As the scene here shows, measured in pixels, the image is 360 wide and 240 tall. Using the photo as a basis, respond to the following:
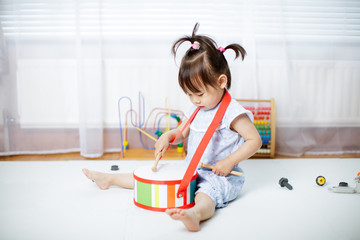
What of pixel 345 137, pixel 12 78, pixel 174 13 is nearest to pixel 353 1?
pixel 345 137

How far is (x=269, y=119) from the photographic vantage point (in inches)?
78.7

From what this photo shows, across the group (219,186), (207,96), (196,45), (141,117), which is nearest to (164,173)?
(219,186)

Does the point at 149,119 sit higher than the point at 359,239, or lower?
higher

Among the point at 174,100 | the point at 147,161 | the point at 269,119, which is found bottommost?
the point at 147,161

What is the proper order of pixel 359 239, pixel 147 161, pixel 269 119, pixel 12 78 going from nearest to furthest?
pixel 359 239 → pixel 147 161 → pixel 12 78 → pixel 269 119

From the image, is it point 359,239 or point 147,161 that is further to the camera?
point 147,161

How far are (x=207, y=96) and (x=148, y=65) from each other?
0.92 metres

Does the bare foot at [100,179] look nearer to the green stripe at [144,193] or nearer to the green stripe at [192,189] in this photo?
the green stripe at [144,193]

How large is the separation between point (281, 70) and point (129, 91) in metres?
0.92

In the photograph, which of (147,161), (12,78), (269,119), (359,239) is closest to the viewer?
(359,239)

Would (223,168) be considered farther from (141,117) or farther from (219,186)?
(141,117)

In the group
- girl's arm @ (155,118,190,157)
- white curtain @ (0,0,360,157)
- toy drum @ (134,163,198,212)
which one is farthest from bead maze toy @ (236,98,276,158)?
toy drum @ (134,163,198,212)

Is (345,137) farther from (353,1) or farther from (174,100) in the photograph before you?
(174,100)

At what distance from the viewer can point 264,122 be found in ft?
6.25
